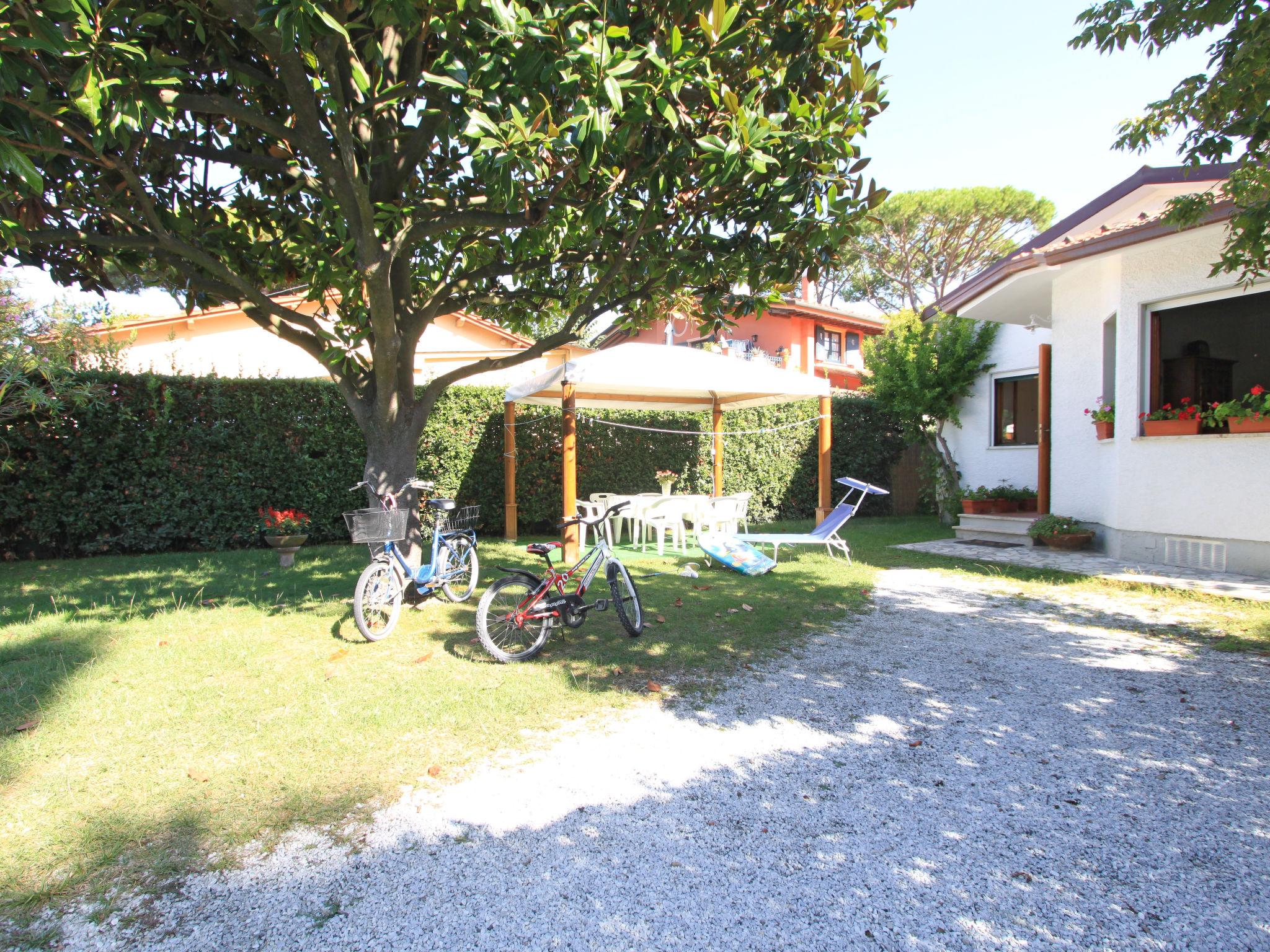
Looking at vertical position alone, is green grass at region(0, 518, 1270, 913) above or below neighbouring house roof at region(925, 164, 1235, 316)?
below

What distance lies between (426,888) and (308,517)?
8862mm

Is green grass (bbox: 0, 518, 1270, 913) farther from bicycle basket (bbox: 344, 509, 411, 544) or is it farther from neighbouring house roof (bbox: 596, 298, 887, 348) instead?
neighbouring house roof (bbox: 596, 298, 887, 348)

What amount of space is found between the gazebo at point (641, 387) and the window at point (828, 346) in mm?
18402

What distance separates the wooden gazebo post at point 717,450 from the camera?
1149 cm

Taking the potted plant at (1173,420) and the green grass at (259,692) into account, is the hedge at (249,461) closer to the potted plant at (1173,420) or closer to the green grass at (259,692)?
the green grass at (259,692)

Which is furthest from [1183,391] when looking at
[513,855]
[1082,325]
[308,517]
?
[308,517]

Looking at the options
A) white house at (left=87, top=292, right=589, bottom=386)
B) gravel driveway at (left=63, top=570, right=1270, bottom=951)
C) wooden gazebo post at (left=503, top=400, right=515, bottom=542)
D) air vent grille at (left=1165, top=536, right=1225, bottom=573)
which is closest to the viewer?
gravel driveway at (left=63, top=570, right=1270, bottom=951)

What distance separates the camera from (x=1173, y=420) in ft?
25.4

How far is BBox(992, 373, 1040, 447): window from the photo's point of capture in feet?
41.1

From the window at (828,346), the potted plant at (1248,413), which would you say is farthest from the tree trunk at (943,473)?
the window at (828,346)

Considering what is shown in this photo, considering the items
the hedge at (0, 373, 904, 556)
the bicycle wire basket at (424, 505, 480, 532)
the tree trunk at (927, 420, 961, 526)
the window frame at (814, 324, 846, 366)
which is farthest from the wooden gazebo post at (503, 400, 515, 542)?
the window frame at (814, 324, 846, 366)

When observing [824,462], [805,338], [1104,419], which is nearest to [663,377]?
[824,462]

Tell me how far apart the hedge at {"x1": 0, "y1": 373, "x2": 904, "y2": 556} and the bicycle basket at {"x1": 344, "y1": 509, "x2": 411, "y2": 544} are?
5.68 metres

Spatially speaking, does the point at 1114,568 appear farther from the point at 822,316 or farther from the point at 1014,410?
the point at 822,316
